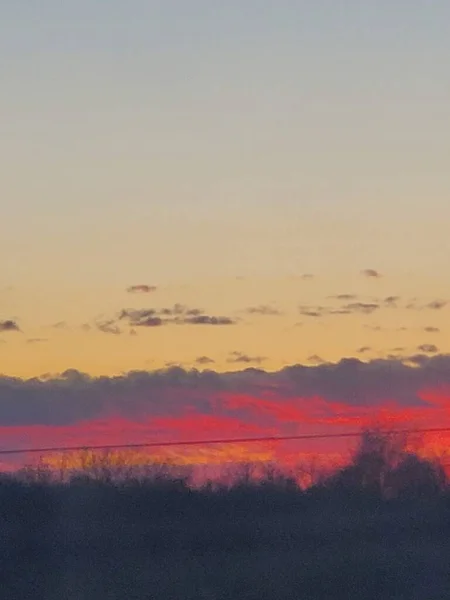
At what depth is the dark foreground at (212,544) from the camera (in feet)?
68.3

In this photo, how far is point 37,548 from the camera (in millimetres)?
21641

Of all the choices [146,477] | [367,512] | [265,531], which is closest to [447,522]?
[367,512]

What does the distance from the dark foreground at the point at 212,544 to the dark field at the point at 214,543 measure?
2 cm

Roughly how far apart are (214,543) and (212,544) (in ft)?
0.14

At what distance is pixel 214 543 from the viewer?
21859 mm

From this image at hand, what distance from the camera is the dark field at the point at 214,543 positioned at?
68.4 ft

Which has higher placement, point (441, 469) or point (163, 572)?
point (441, 469)

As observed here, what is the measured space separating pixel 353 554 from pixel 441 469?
17.8ft

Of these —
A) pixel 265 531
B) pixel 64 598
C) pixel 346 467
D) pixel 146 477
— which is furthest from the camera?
pixel 346 467

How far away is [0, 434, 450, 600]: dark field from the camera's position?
821 inches

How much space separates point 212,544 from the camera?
71.6ft

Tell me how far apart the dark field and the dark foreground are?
0.02 meters

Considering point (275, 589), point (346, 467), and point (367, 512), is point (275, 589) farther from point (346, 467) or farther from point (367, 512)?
point (346, 467)

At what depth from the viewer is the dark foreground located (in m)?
20.8
